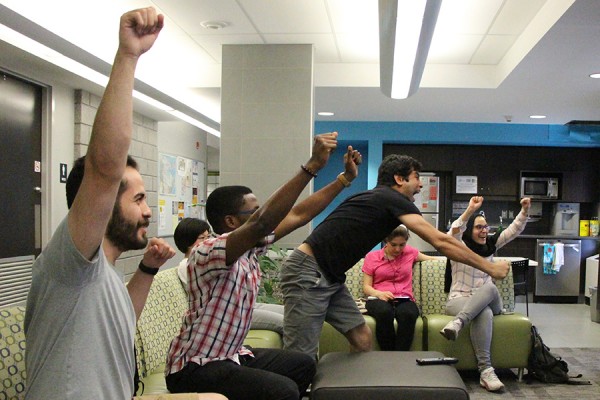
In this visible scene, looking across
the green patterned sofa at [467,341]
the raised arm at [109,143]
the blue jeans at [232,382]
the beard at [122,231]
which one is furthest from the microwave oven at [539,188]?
the raised arm at [109,143]

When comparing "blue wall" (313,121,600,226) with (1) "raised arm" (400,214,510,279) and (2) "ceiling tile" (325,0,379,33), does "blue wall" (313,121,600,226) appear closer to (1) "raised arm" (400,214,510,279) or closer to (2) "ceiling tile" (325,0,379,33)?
(2) "ceiling tile" (325,0,379,33)

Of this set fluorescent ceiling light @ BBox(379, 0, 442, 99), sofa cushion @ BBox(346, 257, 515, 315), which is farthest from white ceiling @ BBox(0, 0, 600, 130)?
sofa cushion @ BBox(346, 257, 515, 315)

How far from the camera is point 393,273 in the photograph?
4414 mm

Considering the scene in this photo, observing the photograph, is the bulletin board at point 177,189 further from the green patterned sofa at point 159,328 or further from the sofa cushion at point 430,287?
the green patterned sofa at point 159,328

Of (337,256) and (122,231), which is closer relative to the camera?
(122,231)

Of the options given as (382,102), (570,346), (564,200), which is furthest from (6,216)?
(564,200)

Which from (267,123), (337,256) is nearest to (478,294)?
(337,256)

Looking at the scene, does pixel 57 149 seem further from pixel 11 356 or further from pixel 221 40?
pixel 11 356

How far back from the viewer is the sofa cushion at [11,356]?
69.7 inches

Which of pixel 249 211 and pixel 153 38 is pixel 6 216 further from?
pixel 153 38

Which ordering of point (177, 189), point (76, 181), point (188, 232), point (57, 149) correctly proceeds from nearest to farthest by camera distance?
point (76, 181), point (188, 232), point (57, 149), point (177, 189)

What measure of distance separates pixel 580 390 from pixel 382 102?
4022 millimetres

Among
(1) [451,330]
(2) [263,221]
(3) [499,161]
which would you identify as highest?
(3) [499,161]

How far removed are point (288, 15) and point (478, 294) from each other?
2539 millimetres
